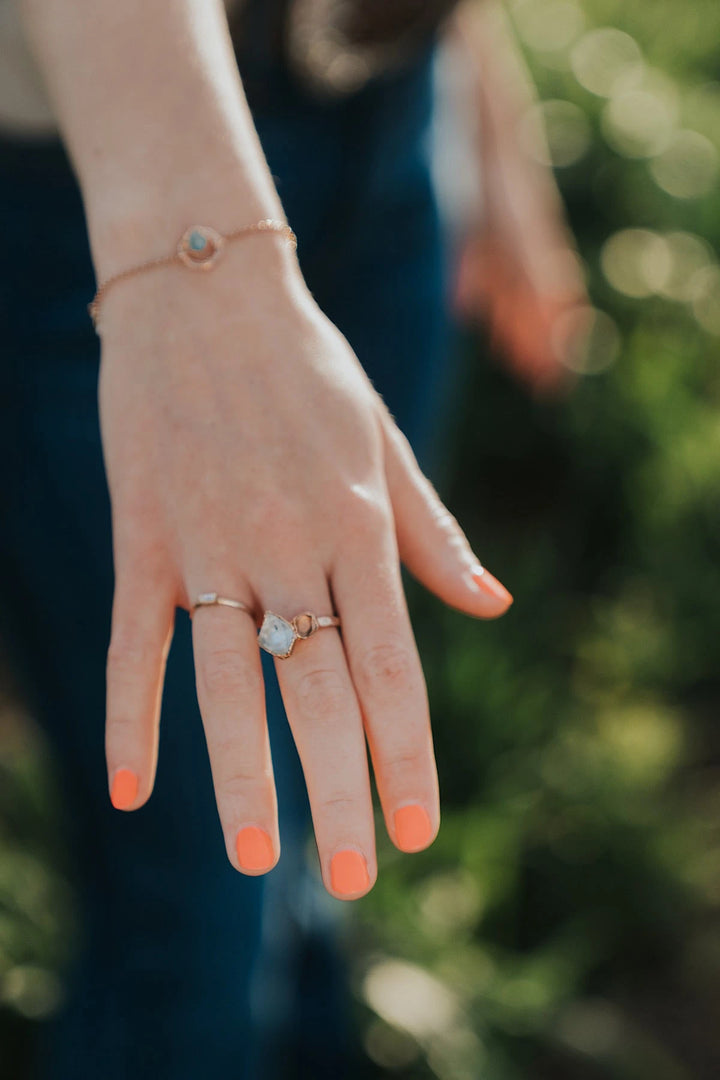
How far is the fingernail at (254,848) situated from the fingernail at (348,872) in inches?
1.7

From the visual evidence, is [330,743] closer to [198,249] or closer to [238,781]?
[238,781]

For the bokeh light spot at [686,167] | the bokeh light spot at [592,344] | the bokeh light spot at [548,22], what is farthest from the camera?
the bokeh light spot at [548,22]

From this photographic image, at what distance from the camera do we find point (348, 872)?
0.59 metres

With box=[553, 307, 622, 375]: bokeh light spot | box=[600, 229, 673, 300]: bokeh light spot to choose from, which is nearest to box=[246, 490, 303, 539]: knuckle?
box=[553, 307, 622, 375]: bokeh light spot

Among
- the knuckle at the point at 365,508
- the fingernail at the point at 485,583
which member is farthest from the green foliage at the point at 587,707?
the knuckle at the point at 365,508

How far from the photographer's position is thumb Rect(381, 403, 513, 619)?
667 mm

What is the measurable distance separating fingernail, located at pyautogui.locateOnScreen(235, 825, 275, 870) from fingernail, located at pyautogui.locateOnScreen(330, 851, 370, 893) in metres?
0.04

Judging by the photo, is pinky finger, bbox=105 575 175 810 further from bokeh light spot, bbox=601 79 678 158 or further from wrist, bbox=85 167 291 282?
bokeh light spot, bbox=601 79 678 158

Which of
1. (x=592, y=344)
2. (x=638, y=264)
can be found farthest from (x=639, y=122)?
(x=592, y=344)

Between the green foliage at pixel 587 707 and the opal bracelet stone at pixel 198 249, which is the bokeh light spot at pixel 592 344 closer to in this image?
the green foliage at pixel 587 707

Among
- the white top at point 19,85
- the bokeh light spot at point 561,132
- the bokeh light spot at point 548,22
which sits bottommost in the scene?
the white top at point 19,85

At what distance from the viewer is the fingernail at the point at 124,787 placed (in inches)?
24.8

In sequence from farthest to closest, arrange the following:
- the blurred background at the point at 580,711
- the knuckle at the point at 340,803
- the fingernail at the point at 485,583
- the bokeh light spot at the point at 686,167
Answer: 1. the bokeh light spot at the point at 686,167
2. the blurred background at the point at 580,711
3. the fingernail at the point at 485,583
4. the knuckle at the point at 340,803

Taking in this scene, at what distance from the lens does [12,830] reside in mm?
1542
